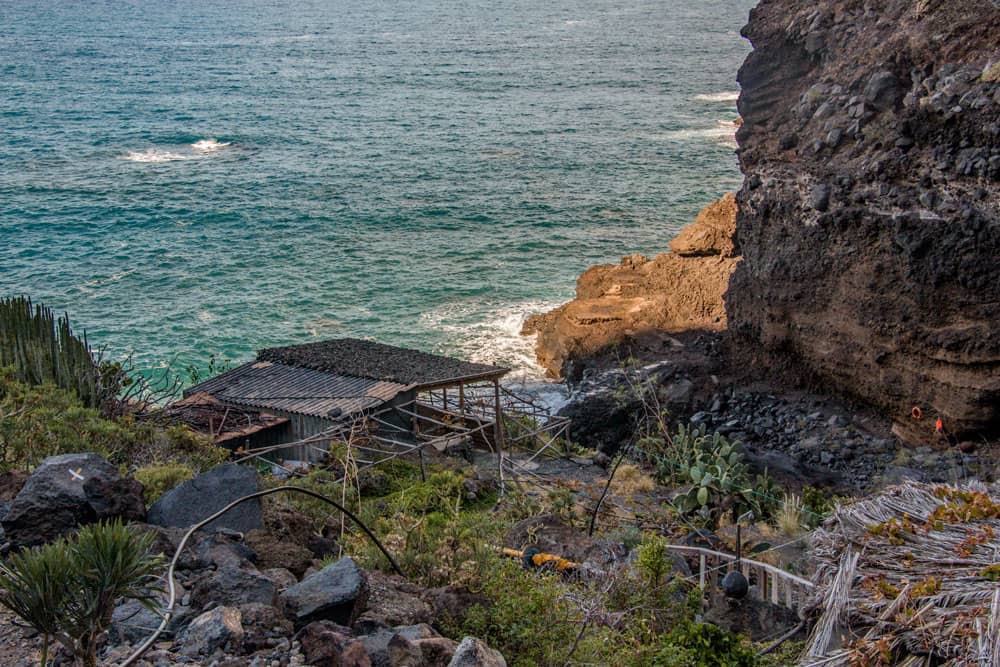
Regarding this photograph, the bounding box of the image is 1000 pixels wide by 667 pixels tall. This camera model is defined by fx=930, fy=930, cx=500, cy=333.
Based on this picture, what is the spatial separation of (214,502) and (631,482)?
7964mm

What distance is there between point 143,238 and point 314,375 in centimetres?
2396

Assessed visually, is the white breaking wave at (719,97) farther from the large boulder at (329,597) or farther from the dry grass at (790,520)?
the large boulder at (329,597)

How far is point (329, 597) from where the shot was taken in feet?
19.8

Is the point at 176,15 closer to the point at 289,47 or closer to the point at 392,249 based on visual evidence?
the point at 289,47

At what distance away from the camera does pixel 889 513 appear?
218 inches

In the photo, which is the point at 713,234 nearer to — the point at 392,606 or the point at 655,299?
the point at 655,299

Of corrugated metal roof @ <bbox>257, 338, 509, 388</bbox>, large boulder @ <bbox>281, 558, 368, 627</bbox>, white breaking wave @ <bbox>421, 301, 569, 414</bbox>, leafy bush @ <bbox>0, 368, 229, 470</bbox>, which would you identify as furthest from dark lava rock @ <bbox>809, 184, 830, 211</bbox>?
large boulder @ <bbox>281, 558, 368, 627</bbox>

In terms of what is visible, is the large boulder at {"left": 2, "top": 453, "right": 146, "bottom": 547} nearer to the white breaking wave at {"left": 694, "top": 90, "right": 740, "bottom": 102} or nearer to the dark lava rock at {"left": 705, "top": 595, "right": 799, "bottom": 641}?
the dark lava rock at {"left": 705, "top": 595, "right": 799, "bottom": 641}

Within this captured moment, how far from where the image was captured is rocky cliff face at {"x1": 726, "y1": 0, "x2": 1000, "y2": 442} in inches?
591

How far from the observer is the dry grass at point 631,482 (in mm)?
13820

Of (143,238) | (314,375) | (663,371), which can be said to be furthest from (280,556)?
(143,238)

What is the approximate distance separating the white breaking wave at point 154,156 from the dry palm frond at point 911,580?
46.6 m

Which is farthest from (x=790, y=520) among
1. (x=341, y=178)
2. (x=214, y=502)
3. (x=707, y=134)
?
(x=707, y=134)

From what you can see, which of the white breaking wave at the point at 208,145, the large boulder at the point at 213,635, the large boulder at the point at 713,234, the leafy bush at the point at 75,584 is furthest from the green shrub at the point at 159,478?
the white breaking wave at the point at 208,145
